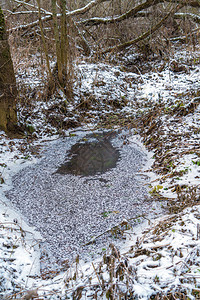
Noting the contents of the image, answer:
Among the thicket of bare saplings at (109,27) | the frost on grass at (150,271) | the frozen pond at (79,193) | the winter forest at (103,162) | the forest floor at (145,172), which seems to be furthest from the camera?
the thicket of bare saplings at (109,27)

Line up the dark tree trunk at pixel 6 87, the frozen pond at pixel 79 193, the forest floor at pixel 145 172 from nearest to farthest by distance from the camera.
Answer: the forest floor at pixel 145 172 → the frozen pond at pixel 79 193 → the dark tree trunk at pixel 6 87

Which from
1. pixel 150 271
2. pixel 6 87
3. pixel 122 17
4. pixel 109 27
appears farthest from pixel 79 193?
pixel 109 27

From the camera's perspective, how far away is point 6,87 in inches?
207

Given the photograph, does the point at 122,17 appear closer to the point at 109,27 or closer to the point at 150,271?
the point at 109,27

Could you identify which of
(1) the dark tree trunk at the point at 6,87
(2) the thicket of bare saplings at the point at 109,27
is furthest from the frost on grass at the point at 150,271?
(2) the thicket of bare saplings at the point at 109,27

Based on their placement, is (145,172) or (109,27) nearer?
(145,172)

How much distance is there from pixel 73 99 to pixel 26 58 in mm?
1842

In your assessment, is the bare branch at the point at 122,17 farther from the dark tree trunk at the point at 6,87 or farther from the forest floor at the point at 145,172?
the dark tree trunk at the point at 6,87

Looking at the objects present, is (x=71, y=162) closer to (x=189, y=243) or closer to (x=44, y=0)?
(x=189, y=243)

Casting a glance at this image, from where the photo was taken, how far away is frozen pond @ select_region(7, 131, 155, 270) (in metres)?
3.06

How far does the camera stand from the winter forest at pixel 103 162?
2.22 meters

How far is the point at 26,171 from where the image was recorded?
4773 millimetres

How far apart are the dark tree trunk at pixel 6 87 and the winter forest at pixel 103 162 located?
2 cm

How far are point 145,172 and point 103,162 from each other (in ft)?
2.98
